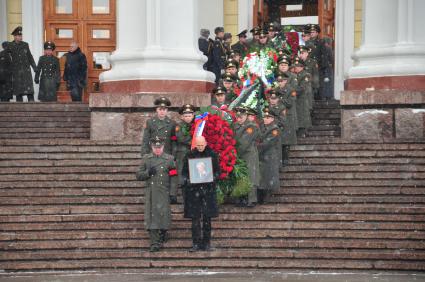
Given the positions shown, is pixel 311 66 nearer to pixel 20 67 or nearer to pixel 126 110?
pixel 126 110

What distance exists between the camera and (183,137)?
16.7m

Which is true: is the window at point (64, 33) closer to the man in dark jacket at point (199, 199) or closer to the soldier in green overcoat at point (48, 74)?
the soldier in green overcoat at point (48, 74)

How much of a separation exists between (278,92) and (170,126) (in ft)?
7.39

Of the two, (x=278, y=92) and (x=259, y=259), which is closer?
(x=259, y=259)

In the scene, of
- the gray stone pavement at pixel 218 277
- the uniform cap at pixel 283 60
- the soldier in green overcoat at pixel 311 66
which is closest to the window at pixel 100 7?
the soldier in green overcoat at pixel 311 66

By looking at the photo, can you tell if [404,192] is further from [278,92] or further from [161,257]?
[161,257]

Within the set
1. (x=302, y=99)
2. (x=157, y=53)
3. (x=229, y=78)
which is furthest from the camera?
(x=157, y=53)

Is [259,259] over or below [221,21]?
below

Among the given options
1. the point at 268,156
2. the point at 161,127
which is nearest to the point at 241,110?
the point at 268,156

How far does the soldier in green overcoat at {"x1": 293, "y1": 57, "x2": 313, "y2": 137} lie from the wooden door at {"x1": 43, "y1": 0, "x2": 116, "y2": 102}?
6.21 metres

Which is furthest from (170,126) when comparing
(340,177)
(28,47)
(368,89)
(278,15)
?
(278,15)

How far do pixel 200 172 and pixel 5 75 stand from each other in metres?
8.58

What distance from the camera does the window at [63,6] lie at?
82.4 ft

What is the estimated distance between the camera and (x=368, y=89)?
2062 cm
